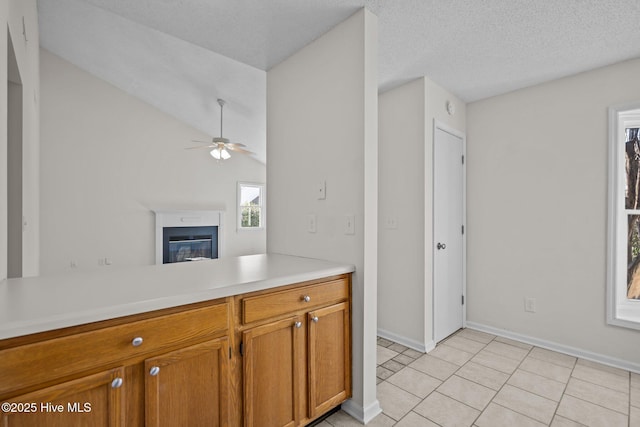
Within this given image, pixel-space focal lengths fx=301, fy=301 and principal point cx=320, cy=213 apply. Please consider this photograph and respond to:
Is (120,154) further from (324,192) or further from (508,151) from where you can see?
(508,151)

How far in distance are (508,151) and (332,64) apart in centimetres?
204

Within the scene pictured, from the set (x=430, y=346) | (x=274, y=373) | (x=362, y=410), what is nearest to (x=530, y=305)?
(x=430, y=346)

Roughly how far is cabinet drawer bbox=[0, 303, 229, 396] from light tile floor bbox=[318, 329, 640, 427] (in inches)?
41.2

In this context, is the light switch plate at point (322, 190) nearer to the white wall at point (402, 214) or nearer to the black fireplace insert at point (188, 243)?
the white wall at point (402, 214)

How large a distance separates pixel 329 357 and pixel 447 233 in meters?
1.82

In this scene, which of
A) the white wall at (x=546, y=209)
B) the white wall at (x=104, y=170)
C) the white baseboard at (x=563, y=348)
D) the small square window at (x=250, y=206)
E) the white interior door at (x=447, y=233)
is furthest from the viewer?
the small square window at (x=250, y=206)

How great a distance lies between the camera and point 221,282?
1.27 metres

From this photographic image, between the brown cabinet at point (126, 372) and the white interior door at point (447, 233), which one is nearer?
the brown cabinet at point (126, 372)

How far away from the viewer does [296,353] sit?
150cm

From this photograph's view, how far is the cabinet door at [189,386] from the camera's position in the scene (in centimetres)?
105

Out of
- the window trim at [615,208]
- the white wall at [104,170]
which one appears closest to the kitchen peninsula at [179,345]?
the window trim at [615,208]

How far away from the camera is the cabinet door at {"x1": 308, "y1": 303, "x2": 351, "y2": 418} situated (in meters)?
1.56

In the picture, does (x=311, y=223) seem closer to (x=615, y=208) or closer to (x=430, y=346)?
(x=430, y=346)

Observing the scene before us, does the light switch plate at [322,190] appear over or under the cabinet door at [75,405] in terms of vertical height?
over
